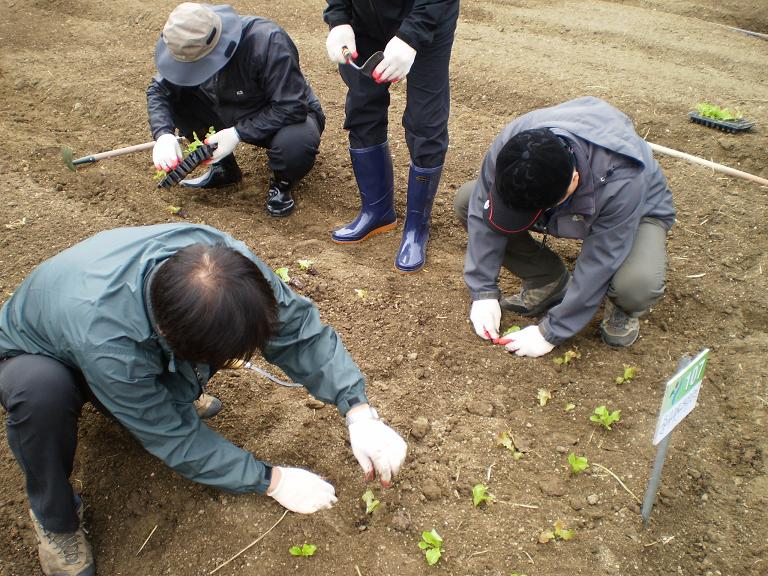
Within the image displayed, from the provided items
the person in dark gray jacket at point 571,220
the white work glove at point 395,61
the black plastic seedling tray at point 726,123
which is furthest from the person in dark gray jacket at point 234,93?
the black plastic seedling tray at point 726,123

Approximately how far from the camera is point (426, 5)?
8.66 ft

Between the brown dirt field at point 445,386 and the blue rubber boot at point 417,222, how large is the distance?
0.31ft

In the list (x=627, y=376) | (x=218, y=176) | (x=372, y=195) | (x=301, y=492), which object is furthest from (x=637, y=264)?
(x=218, y=176)

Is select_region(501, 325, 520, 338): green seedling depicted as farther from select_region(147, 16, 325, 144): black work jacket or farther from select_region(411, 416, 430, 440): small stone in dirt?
select_region(147, 16, 325, 144): black work jacket

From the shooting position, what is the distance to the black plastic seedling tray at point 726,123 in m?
4.20

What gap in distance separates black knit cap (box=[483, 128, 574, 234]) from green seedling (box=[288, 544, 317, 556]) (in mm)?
1365

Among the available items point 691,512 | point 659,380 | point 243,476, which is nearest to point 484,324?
point 659,380

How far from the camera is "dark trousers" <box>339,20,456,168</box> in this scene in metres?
2.89

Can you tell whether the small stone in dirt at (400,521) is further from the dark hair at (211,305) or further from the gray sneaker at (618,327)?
the gray sneaker at (618,327)

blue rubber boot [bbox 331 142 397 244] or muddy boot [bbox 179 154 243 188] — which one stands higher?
blue rubber boot [bbox 331 142 397 244]

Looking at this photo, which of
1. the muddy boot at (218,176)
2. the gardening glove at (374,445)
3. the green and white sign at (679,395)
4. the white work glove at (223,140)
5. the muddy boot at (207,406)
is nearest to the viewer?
the green and white sign at (679,395)

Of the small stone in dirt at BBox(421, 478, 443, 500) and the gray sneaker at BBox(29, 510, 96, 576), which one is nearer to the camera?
the gray sneaker at BBox(29, 510, 96, 576)

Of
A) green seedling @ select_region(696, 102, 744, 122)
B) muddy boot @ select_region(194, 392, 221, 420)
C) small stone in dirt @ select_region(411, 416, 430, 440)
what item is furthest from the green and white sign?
green seedling @ select_region(696, 102, 744, 122)

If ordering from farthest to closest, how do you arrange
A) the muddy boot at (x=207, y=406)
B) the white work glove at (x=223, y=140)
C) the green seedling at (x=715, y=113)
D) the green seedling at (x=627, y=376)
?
the green seedling at (x=715, y=113) < the white work glove at (x=223, y=140) < the green seedling at (x=627, y=376) < the muddy boot at (x=207, y=406)
